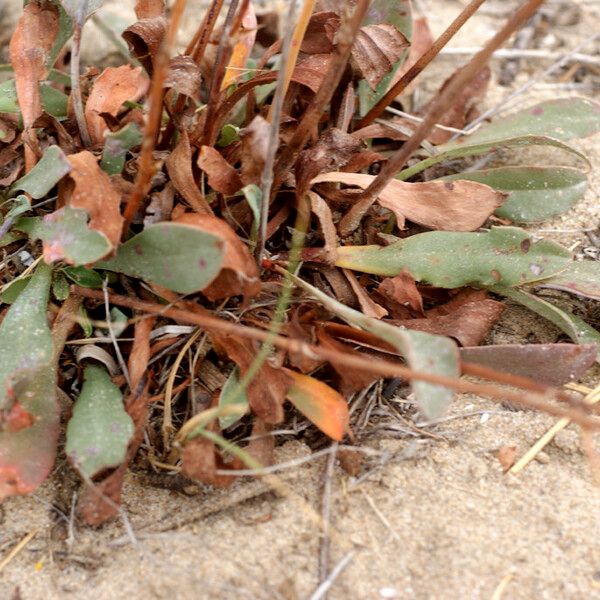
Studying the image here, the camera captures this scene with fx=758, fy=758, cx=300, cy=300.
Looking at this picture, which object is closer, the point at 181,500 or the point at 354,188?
the point at 181,500

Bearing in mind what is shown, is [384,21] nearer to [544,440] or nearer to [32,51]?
[32,51]

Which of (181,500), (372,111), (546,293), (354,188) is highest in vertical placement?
(372,111)

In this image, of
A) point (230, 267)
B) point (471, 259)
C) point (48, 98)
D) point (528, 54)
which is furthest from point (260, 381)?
point (528, 54)

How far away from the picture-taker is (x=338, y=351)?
3.73 ft

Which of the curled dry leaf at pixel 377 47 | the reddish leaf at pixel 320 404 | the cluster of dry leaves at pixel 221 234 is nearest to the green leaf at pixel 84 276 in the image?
the cluster of dry leaves at pixel 221 234

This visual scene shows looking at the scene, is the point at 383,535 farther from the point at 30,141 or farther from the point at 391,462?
the point at 30,141

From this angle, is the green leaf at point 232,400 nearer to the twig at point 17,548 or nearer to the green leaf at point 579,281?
the twig at point 17,548

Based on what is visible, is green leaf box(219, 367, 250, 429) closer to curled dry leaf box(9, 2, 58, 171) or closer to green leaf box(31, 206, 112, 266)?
green leaf box(31, 206, 112, 266)

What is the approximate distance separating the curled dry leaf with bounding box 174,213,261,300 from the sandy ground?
254 millimetres

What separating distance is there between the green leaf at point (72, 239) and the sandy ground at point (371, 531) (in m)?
0.34

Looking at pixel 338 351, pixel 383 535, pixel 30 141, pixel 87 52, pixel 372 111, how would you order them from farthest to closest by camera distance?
pixel 87 52
pixel 372 111
pixel 30 141
pixel 338 351
pixel 383 535

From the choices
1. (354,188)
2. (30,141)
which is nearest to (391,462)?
(354,188)

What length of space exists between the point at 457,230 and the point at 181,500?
64cm

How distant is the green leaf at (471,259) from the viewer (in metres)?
1.23
